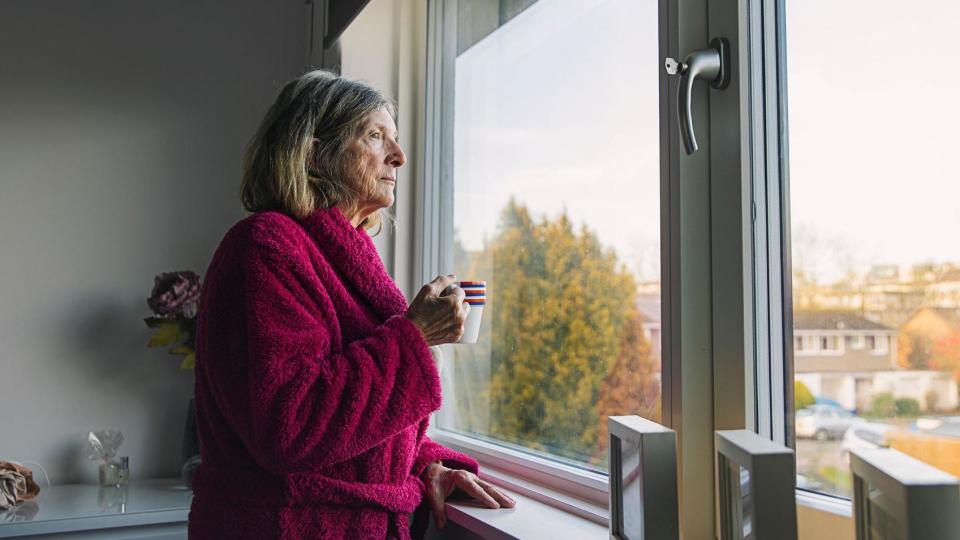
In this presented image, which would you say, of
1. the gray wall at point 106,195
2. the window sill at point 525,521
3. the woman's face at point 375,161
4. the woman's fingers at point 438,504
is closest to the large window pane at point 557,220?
the window sill at point 525,521

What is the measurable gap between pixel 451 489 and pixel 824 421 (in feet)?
2.11

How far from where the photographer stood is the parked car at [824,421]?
0.88 meters

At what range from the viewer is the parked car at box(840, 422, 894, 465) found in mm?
835

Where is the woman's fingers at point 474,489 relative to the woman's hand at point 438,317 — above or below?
below

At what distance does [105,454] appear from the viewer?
6.48 ft

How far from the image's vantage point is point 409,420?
1063 mm

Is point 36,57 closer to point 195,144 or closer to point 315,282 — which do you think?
point 195,144

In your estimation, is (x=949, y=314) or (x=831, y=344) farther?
(x=831, y=344)

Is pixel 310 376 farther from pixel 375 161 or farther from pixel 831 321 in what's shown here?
pixel 831 321

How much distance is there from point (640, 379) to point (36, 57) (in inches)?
71.4

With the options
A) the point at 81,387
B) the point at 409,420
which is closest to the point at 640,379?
the point at 409,420

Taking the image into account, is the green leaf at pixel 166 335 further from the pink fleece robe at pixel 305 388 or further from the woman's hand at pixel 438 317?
the woman's hand at pixel 438 317

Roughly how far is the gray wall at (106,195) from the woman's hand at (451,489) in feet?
3.66

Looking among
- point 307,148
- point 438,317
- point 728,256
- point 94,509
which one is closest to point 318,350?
point 438,317
